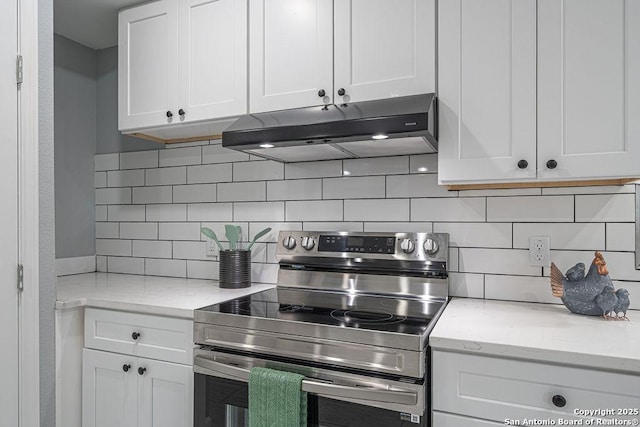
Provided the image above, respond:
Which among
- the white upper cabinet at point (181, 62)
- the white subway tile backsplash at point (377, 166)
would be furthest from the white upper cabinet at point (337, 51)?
the white subway tile backsplash at point (377, 166)

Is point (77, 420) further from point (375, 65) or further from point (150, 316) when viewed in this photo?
point (375, 65)

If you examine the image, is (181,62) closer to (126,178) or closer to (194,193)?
(194,193)

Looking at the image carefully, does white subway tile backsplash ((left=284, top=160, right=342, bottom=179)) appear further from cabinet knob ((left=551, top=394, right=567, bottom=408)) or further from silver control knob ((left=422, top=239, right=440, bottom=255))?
cabinet knob ((left=551, top=394, right=567, bottom=408))

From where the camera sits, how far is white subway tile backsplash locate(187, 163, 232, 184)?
2.29 meters

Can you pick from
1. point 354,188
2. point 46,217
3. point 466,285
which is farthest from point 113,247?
point 466,285

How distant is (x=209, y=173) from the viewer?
2.34 metres

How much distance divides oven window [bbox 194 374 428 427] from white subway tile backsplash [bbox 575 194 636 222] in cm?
100

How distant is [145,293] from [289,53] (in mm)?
1227

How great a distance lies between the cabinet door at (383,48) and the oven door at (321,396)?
1.02m

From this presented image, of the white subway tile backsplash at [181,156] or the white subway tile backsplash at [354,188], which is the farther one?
the white subway tile backsplash at [181,156]

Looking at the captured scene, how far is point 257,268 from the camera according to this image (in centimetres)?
219

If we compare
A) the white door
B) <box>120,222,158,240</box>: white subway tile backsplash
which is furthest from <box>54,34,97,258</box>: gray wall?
the white door

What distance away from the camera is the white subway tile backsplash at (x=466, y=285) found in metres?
1.77

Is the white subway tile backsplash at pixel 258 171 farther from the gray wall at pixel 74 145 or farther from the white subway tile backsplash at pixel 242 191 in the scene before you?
the gray wall at pixel 74 145
